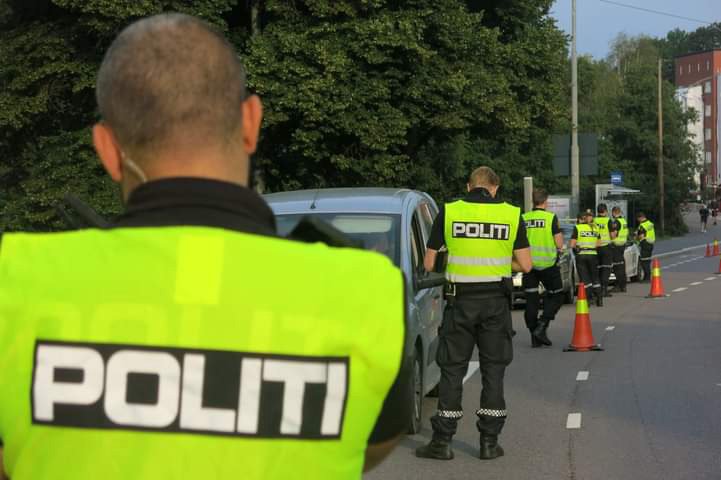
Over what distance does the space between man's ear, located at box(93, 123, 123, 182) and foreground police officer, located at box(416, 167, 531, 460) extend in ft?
19.8

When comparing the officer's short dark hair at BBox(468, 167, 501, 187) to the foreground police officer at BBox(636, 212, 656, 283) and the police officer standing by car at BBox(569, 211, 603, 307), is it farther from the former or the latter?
the foreground police officer at BBox(636, 212, 656, 283)

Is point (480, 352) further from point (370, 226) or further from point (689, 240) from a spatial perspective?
point (689, 240)

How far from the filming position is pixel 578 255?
2014cm

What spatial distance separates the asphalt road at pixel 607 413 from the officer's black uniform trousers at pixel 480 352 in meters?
0.31

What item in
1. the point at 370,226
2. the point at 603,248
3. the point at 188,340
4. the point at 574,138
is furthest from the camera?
the point at 574,138

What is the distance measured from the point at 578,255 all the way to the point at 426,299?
11.6 meters

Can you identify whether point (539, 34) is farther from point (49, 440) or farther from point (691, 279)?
point (49, 440)

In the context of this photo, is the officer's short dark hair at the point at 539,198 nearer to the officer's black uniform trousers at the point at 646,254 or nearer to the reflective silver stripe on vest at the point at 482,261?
the reflective silver stripe on vest at the point at 482,261

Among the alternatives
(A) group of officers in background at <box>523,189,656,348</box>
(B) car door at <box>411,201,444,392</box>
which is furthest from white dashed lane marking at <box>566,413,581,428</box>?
Result: (A) group of officers in background at <box>523,189,656,348</box>

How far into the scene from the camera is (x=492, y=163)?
46875 millimetres

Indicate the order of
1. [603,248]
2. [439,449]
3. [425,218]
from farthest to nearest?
[603,248] < [425,218] < [439,449]

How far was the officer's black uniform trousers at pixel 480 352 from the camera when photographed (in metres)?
7.82

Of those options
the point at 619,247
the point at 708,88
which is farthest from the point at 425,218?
the point at 708,88

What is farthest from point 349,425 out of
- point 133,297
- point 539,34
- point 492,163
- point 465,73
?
point 492,163
